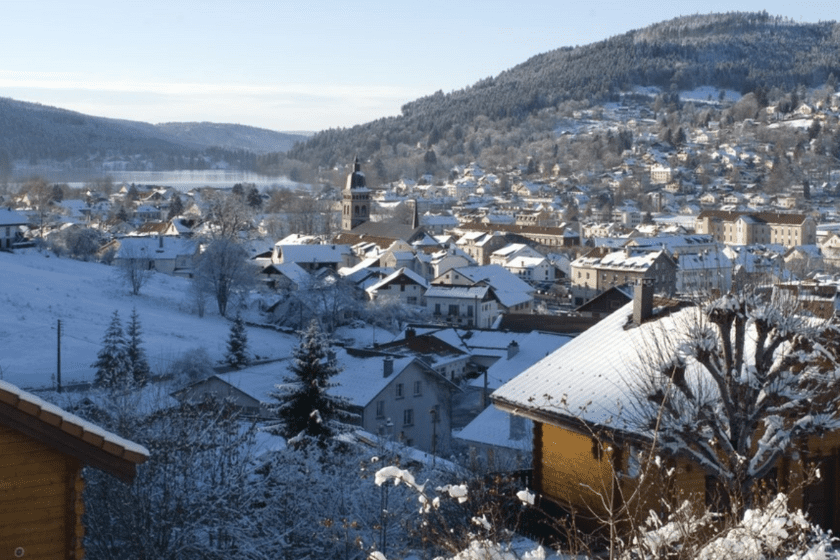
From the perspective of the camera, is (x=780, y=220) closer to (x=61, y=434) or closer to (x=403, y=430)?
(x=403, y=430)

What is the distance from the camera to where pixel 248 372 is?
85.1ft

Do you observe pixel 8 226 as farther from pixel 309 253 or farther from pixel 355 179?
pixel 355 179

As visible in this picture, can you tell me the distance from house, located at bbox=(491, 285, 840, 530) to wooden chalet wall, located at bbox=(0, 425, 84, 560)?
489cm

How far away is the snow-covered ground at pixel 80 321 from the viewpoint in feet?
92.0

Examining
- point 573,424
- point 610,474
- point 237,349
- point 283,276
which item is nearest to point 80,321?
point 237,349

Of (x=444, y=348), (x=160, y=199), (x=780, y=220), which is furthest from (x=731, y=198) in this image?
(x=444, y=348)

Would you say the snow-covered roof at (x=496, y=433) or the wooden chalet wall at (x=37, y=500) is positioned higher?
the wooden chalet wall at (x=37, y=500)

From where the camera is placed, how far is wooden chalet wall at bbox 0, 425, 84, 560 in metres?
4.84

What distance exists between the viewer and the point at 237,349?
103ft

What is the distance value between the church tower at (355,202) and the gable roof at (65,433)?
7688 cm

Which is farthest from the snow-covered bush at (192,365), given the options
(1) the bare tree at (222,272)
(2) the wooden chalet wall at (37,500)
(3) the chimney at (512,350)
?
(2) the wooden chalet wall at (37,500)

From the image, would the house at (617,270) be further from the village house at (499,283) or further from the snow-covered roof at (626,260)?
the village house at (499,283)

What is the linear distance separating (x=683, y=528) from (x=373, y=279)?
4910cm

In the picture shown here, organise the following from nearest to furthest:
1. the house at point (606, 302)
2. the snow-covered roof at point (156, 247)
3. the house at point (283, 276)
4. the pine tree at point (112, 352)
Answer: the pine tree at point (112, 352), the house at point (606, 302), the house at point (283, 276), the snow-covered roof at point (156, 247)
